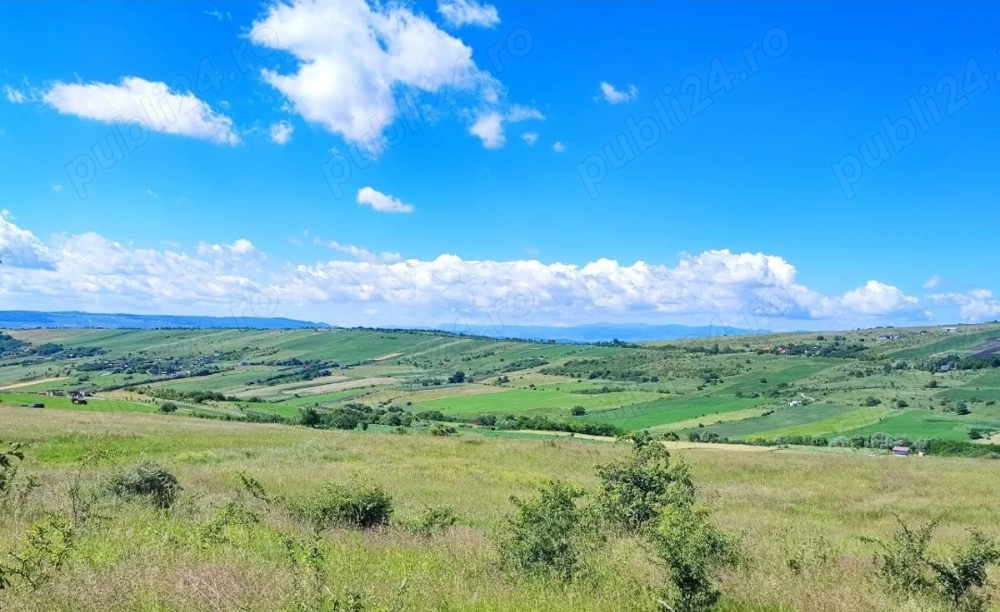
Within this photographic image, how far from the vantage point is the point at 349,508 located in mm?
13398

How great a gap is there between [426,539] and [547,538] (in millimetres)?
3572

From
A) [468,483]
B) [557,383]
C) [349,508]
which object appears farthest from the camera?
[557,383]

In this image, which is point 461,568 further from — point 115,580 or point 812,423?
point 812,423

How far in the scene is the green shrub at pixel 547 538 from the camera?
8844 millimetres

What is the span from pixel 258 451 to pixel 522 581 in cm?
2846

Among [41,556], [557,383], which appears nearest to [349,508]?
[41,556]

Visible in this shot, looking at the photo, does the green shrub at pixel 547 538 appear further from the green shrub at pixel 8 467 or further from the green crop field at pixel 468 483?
the green shrub at pixel 8 467

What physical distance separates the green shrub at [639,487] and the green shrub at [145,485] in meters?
9.65

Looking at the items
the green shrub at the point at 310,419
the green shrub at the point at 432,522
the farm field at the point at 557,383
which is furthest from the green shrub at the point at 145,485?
the farm field at the point at 557,383

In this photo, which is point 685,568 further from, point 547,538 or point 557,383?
point 557,383

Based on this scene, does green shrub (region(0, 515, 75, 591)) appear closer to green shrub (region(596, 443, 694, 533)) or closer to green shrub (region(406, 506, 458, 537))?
green shrub (region(406, 506, 458, 537))


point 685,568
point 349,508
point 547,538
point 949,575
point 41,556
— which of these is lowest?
point 349,508

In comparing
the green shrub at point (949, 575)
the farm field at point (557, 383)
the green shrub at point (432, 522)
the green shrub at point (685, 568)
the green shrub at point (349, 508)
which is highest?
the green shrub at point (685, 568)

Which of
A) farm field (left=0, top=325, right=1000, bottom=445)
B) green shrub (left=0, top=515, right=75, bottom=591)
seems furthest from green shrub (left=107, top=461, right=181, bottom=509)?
farm field (left=0, top=325, right=1000, bottom=445)
